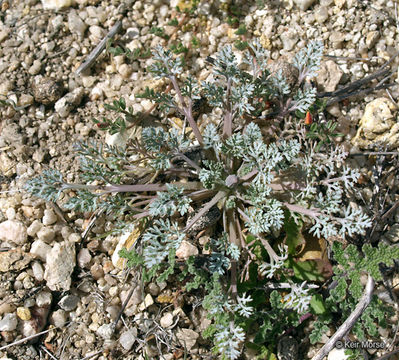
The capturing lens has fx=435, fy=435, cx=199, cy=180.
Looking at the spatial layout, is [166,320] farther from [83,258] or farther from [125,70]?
[125,70]

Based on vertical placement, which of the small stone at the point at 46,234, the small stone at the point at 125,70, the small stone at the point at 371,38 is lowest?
the small stone at the point at 46,234

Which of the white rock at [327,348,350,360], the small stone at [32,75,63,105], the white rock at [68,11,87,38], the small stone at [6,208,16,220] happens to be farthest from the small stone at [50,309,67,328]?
the white rock at [68,11,87,38]

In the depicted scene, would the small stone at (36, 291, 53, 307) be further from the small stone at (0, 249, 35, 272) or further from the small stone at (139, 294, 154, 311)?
the small stone at (139, 294, 154, 311)

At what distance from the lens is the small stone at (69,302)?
139 inches

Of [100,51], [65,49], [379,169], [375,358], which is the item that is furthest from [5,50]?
[375,358]

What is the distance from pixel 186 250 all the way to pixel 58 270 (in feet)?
3.47

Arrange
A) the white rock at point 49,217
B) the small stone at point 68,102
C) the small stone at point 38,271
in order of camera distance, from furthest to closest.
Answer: the small stone at point 68,102
the white rock at point 49,217
the small stone at point 38,271

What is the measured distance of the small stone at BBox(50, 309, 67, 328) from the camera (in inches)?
138

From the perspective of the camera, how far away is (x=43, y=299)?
350cm

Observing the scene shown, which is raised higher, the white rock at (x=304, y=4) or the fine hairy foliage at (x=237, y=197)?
the white rock at (x=304, y=4)

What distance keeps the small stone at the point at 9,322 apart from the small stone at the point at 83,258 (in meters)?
0.63

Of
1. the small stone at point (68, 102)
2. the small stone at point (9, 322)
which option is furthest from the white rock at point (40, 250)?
the small stone at point (68, 102)

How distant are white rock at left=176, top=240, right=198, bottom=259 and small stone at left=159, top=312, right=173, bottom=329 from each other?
0.47 m

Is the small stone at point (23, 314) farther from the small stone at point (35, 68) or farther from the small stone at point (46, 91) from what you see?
the small stone at point (35, 68)
